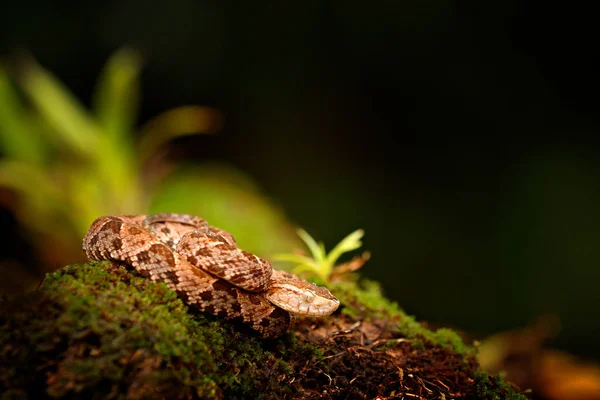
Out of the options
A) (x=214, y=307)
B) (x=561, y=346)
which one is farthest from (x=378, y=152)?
(x=214, y=307)

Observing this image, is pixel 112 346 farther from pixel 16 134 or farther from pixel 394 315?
pixel 16 134

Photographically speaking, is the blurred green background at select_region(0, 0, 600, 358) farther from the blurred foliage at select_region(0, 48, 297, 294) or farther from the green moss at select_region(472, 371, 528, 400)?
the green moss at select_region(472, 371, 528, 400)

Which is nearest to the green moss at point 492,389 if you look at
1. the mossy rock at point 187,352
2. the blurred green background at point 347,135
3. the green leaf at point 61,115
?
the mossy rock at point 187,352


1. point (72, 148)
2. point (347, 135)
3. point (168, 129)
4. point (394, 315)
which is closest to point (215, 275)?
point (394, 315)

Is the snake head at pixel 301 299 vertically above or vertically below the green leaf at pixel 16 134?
below

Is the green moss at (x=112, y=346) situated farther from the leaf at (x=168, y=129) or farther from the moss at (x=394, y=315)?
the leaf at (x=168, y=129)

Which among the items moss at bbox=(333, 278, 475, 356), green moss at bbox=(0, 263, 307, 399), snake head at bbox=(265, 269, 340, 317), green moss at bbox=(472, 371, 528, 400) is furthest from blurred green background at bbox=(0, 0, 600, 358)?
green moss at bbox=(0, 263, 307, 399)

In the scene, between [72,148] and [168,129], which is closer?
[72,148]

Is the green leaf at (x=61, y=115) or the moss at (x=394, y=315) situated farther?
the green leaf at (x=61, y=115)

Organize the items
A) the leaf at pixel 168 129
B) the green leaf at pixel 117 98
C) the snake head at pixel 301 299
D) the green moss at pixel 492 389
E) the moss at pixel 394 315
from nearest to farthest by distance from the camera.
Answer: the snake head at pixel 301 299
the green moss at pixel 492 389
the moss at pixel 394 315
the green leaf at pixel 117 98
the leaf at pixel 168 129
